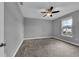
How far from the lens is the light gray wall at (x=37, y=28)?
7.42 metres

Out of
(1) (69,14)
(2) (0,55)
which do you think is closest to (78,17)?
(1) (69,14)

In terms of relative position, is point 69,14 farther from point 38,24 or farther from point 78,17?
point 38,24

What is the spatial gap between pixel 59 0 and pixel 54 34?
216 inches

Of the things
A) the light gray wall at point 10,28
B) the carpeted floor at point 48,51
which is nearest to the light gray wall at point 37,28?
the carpeted floor at point 48,51

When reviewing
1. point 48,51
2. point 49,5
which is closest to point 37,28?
point 49,5

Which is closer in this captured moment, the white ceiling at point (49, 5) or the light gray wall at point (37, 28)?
the white ceiling at point (49, 5)

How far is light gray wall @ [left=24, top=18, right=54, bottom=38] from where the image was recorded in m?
7.42

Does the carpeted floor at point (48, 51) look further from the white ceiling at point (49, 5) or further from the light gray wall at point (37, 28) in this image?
the light gray wall at point (37, 28)

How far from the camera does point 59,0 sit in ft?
9.80

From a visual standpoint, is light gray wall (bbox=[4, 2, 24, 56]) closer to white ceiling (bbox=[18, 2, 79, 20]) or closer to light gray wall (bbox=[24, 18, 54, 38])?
white ceiling (bbox=[18, 2, 79, 20])

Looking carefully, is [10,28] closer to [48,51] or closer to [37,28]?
[48,51]

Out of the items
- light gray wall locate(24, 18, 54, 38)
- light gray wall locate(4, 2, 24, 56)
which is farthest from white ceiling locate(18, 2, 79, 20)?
light gray wall locate(24, 18, 54, 38)

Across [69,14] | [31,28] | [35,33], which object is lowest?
[35,33]

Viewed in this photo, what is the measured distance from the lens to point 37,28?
781cm
